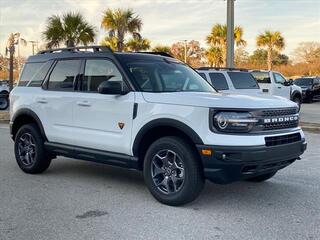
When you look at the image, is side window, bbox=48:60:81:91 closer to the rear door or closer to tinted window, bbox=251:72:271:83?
the rear door

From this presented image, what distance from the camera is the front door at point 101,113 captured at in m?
5.81

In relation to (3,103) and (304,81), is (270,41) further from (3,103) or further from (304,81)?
(3,103)

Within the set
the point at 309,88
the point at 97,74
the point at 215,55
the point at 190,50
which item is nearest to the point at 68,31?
the point at 309,88

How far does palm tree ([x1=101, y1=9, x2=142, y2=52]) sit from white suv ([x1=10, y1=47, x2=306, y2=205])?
19.9 metres

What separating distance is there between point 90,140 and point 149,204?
1274 mm

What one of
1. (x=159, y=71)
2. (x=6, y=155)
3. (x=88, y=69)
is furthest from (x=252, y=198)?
(x=6, y=155)

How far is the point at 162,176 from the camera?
5.56 meters

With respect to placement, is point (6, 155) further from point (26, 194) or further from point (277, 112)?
point (277, 112)

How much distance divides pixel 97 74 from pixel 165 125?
1515 millimetres

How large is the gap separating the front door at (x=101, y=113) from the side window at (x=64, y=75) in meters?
0.23

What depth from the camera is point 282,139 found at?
5316 millimetres

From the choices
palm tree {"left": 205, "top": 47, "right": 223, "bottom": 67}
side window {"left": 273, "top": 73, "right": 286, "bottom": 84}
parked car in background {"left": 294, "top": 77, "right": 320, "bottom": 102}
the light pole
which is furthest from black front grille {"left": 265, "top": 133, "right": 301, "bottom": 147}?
palm tree {"left": 205, "top": 47, "right": 223, "bottom": 67}

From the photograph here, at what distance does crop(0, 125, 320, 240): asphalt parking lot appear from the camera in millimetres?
4531

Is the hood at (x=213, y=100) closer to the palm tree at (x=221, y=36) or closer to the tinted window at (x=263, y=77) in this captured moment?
the tinted window at (x=263, y=77)
